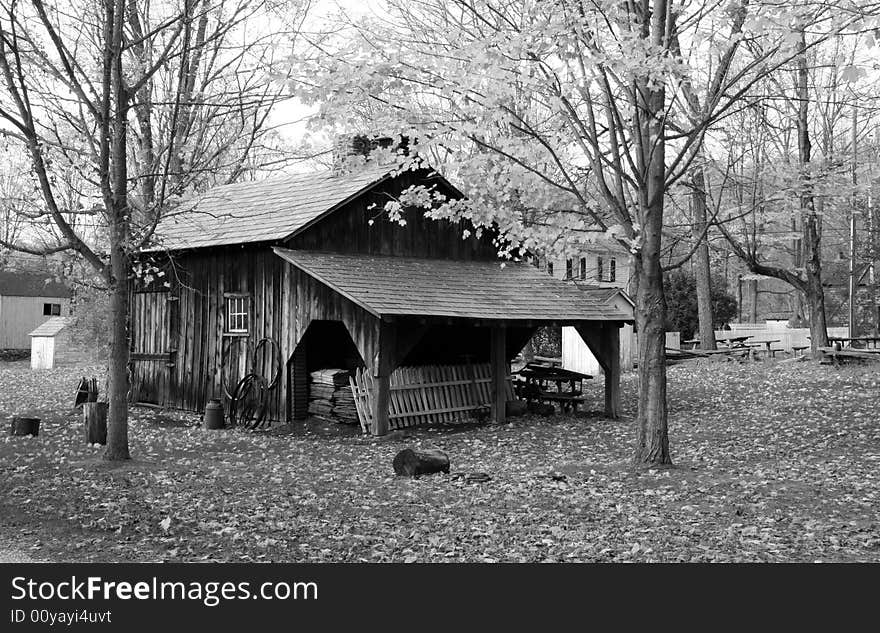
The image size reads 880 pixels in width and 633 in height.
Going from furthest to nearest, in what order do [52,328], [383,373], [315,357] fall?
[52,328]
[315,357]
[383,373]

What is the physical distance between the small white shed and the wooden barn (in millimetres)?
10368

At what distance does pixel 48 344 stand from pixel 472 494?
35.8m

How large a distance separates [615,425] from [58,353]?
3181 centimetres

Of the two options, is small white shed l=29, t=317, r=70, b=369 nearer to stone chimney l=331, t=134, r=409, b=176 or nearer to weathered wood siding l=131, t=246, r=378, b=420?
weathered wood siding l=131, t=246, r=378, b=420

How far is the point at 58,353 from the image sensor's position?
4103 centimetres

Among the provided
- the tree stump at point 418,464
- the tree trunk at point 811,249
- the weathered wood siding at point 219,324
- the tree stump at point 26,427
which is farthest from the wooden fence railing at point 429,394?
the tree trunk at point 811,249

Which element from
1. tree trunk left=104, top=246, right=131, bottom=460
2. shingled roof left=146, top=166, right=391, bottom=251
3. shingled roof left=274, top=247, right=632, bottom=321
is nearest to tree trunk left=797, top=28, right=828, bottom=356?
shingled roof left=274, top=247, right=632, bottom=321

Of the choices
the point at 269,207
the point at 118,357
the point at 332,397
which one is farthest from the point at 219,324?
the point at 118,357

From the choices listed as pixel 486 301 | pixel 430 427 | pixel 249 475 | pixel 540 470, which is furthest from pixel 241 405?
pixel 540 470

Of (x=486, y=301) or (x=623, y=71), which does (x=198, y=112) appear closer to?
(x=486, y=301)

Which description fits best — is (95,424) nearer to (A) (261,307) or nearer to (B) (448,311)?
(A) (261,307)

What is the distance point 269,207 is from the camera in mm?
21047

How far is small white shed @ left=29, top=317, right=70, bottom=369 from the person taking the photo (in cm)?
4075

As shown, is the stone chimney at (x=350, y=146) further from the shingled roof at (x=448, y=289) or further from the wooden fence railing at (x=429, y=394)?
the wooden fence railing at (x=429, y=394)
